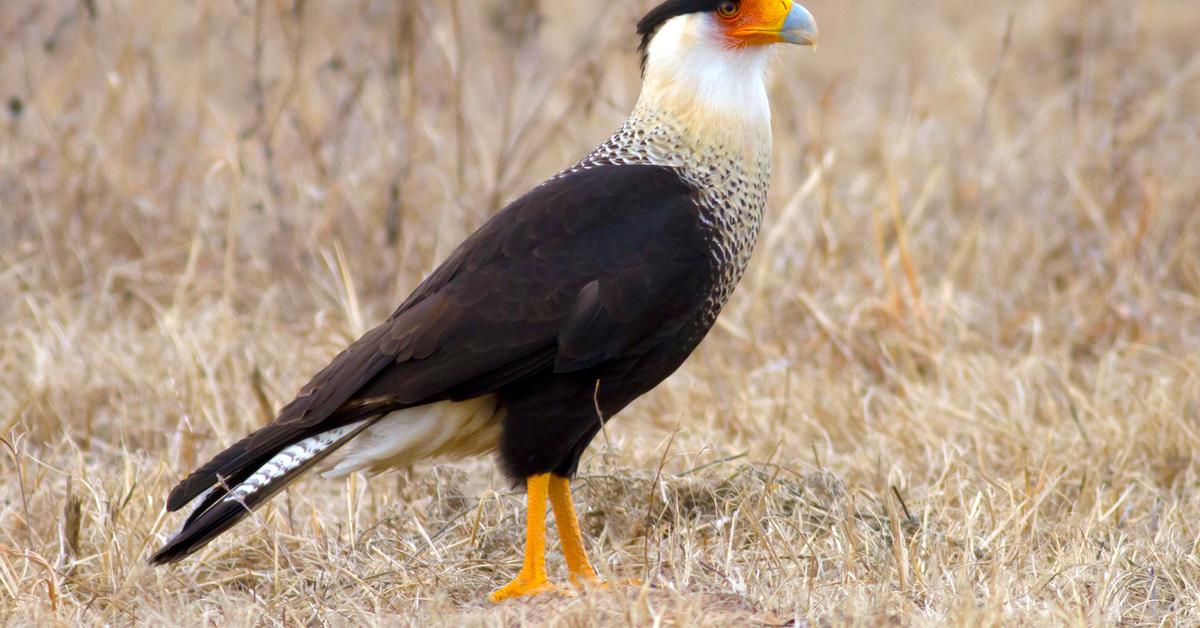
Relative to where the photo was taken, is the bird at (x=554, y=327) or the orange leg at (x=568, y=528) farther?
the orange leg at (x=568, y=528)

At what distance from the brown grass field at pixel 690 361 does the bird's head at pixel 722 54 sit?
77 cm

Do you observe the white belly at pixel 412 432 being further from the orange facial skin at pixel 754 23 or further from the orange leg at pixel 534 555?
the orange facial skin at pixel 754 23

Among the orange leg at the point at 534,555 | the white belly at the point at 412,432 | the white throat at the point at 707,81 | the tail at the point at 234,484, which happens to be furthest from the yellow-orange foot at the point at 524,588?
the white throat at the point at 707,81

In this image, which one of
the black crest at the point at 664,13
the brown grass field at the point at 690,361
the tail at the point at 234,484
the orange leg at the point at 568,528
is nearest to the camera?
the tail at the point at 234,484

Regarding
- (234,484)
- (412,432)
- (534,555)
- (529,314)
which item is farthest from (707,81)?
(234,484)

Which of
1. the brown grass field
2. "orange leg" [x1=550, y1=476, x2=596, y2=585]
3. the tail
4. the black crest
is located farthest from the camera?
the black crest

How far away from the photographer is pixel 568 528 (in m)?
3.29

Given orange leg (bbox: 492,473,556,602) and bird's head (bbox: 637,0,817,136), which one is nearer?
orange leg (bbox: 492,473,556,602)

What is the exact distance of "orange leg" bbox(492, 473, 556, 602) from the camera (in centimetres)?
309

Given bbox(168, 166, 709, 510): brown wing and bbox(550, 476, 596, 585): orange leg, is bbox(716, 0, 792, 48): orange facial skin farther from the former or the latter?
bbox(550, 476, 596, 585): orange leg

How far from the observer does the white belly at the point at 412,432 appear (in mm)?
3219

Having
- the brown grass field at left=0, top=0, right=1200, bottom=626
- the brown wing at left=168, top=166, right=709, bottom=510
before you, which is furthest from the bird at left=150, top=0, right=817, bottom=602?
the brown grass field at left=0, top=0, right=1200, bottom=626

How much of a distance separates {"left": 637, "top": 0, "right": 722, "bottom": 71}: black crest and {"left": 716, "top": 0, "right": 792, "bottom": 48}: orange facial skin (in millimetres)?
41

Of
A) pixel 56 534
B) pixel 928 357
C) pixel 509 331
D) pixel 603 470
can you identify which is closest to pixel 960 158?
pixel 928 357
